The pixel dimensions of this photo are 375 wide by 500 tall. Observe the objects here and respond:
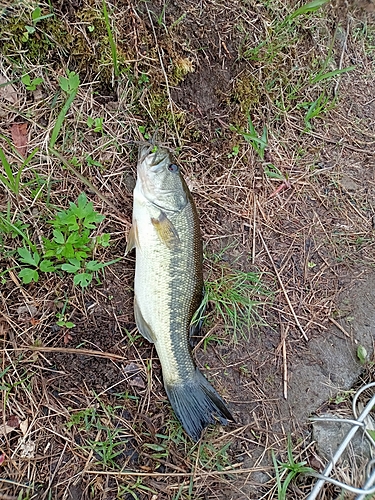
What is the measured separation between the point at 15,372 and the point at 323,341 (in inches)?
84.7

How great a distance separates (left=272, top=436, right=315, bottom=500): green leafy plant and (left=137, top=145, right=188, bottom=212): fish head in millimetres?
1793

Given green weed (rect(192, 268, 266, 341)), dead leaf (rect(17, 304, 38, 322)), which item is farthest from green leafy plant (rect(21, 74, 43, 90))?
green weed (rect(192, 268, 266, 341))

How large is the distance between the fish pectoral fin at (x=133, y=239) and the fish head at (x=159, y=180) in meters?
0.21

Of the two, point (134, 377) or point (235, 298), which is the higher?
point (235, 298)

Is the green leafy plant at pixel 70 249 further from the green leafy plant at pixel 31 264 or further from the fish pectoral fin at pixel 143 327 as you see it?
the fish pectoral fin at pixel 143 327

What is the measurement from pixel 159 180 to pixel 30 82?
1024 millimetres

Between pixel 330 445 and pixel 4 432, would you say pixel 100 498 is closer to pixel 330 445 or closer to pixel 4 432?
pixel 4 432

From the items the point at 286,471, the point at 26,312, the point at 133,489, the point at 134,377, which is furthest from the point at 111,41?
the point at 286,471

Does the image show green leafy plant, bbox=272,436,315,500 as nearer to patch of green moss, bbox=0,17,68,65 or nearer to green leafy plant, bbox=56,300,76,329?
green leafy plant, bbox=56,300,76,329

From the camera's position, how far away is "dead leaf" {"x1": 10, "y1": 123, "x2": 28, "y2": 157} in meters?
2.86

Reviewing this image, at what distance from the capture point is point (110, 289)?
116 inches

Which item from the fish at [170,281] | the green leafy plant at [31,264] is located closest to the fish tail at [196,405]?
the fish at [170,281]

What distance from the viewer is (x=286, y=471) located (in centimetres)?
296

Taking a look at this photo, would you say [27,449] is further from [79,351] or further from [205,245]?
[205,245]
